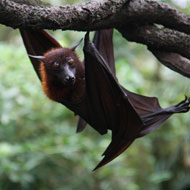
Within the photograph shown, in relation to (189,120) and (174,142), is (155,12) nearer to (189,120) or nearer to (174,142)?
(189,120)

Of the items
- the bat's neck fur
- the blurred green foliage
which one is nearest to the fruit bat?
the bat's neck fur

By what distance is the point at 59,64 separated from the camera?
12.1 feet

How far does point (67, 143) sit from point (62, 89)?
1896mm

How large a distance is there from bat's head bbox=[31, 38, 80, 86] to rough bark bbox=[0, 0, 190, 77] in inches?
29.4

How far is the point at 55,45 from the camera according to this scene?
13.4 ft

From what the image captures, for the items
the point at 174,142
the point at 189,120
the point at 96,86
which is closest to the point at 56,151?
the point at 96,86

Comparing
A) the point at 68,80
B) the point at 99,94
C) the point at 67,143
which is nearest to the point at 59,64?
the point at 68,80

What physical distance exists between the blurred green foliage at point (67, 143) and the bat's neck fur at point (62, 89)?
4.16ft

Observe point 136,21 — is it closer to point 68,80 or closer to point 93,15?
point 93,15

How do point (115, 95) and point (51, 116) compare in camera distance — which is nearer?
point (115, 95)

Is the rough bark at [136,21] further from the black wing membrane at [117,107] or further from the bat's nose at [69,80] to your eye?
the bat's nose at [69,80]

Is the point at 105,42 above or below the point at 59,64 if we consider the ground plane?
above

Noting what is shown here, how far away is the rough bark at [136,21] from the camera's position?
8.43 feet

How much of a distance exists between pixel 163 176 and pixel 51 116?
239 cm
